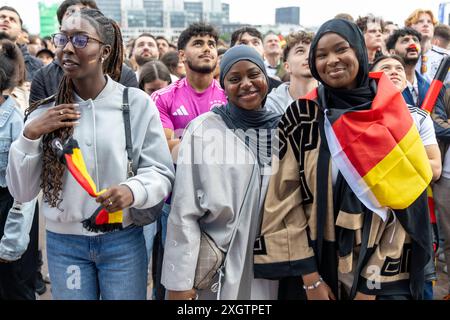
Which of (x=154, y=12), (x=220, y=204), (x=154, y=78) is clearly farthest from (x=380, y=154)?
(x=154, y=12)

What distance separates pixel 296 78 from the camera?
10.2ft

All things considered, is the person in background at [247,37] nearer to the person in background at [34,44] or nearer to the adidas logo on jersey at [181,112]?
the adidas logo on jersey at [181,112]

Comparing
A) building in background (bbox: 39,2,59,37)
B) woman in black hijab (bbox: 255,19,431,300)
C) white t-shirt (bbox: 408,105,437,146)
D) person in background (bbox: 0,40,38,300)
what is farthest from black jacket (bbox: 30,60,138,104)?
building in background (bbox: 39,2,59,37)

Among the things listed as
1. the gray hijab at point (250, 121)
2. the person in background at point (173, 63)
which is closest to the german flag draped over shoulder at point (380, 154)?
the gray hijab at point (250, 121)

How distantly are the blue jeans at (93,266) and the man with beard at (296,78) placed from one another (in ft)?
4.42

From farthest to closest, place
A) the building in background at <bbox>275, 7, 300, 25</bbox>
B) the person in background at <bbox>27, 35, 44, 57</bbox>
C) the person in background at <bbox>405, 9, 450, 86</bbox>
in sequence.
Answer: the building in background at <bbox>275, 7, 300, 25</bbox>, the person in background at <bbox>27, 35, 44, 57</bbox>, the person in background at <bbox>405, 9, 450, 86</bbox>

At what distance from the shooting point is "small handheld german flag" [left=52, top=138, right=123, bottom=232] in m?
1.85

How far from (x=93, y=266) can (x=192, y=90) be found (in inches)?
60.1

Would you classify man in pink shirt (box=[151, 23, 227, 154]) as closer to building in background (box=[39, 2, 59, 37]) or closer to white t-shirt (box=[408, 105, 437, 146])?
white t-shirt (box=[408, 105, 437, 146])

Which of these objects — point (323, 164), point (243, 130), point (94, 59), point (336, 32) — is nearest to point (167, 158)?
point (243, 130)

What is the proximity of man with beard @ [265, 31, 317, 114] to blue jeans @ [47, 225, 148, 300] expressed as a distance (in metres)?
1.35

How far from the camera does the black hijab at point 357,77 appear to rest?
79.3 inches
